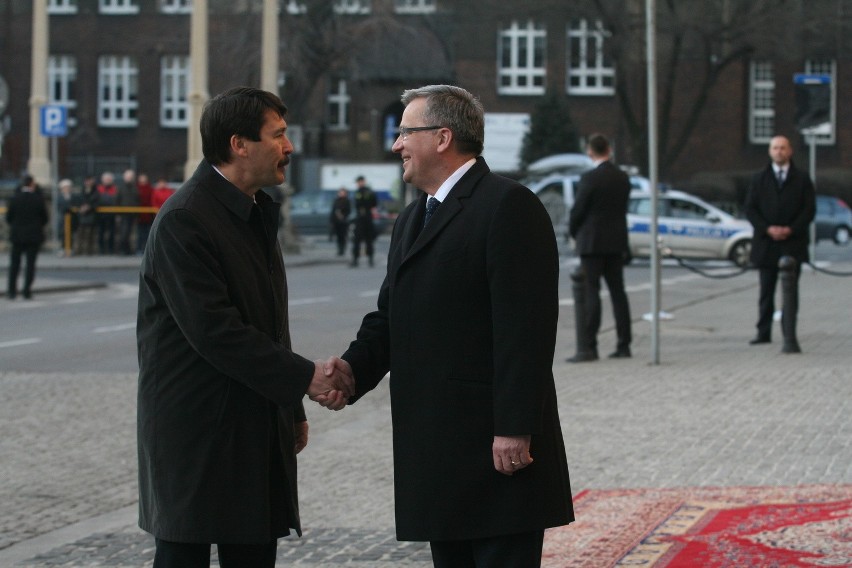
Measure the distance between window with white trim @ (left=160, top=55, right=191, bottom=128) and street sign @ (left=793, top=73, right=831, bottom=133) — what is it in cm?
4477

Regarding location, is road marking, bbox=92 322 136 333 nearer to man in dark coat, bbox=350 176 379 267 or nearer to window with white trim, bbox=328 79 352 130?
man in dark coat, bbox=350 176 379 267

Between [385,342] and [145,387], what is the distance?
0.75 metres

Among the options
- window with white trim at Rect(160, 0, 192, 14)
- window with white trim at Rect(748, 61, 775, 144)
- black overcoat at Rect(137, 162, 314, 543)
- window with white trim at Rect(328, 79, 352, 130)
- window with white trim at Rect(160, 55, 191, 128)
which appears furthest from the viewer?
window with white trim at Rect(160, 55, 191, 128)

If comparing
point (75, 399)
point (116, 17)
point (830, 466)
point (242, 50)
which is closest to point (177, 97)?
point (116, 17)

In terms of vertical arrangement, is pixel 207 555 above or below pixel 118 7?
below

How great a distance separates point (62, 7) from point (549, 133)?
22.4 metres

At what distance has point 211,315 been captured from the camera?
4.29 meters

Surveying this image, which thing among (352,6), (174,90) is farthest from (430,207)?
(174,90)

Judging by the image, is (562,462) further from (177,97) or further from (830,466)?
(177,97)

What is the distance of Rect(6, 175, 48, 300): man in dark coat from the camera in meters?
23.6

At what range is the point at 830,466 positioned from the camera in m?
8.20

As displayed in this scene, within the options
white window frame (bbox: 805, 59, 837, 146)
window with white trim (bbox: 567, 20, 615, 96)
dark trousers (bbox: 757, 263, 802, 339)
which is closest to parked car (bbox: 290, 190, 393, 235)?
window with white trim (bbox: 567, 20, 615, 96)

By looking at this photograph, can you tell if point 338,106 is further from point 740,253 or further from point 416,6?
point 740,253

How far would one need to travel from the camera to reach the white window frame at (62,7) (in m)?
64.6
